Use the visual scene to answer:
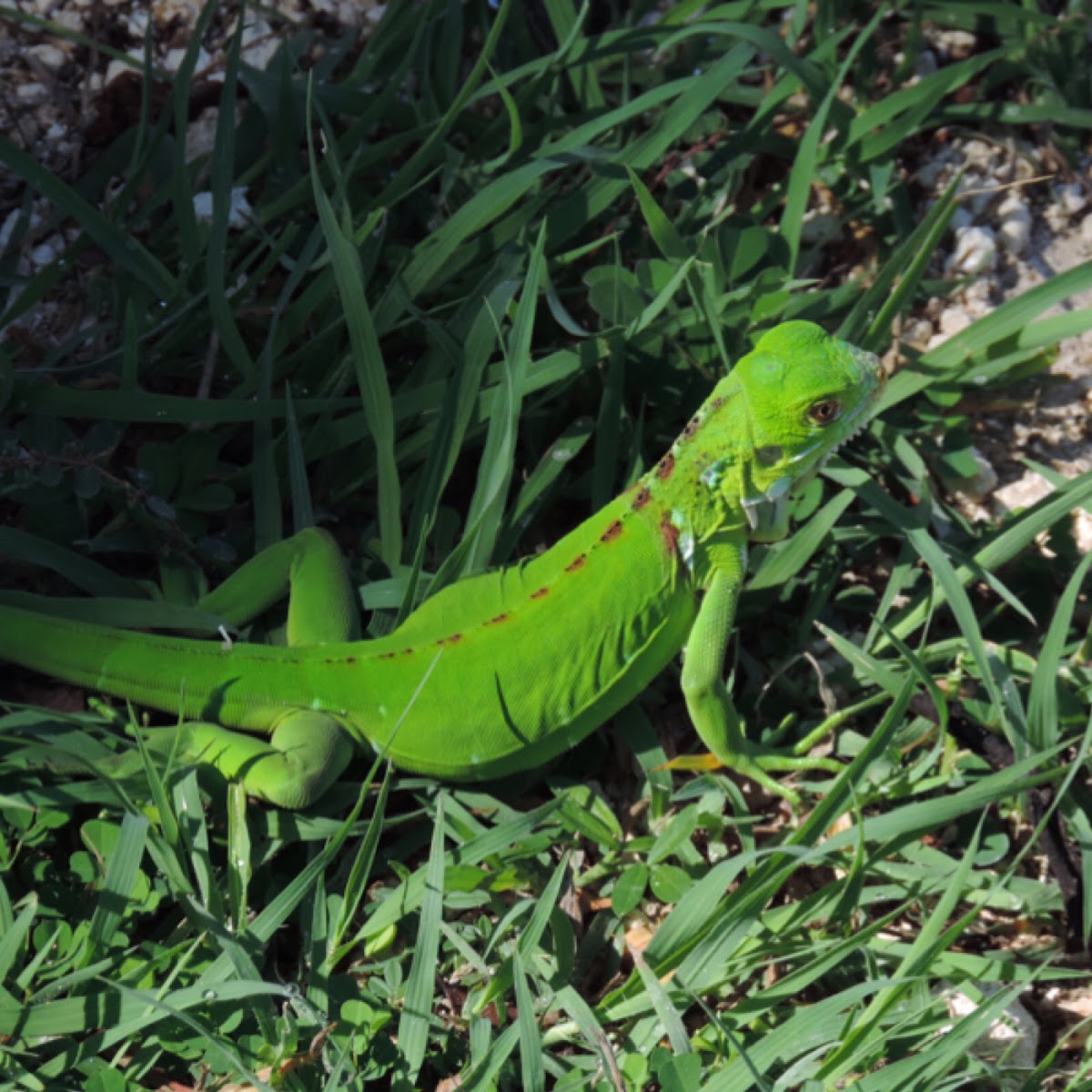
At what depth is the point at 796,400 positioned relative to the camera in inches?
128

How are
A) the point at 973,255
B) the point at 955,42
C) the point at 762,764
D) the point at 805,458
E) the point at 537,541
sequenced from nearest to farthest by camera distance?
the point at 805,458 < the point at 762,764 < the point at 537,541 < the point at 973,255 < the point at 955,42

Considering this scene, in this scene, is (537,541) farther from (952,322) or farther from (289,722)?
(952,322)

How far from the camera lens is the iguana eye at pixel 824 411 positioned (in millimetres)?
3266

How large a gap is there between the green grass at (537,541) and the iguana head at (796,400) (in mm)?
366

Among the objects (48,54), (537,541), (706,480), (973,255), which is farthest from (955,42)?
(48,54)

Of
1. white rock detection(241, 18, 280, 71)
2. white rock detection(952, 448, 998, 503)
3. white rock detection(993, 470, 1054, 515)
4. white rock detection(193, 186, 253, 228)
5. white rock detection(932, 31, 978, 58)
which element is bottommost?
white rock detection(993, 470, 1054, 515)

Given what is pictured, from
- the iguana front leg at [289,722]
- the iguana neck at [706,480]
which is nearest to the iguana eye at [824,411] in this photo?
the iguana neck at [706,480]

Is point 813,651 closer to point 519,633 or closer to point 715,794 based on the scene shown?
point 715,794

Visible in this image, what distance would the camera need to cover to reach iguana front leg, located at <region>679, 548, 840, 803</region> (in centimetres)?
339

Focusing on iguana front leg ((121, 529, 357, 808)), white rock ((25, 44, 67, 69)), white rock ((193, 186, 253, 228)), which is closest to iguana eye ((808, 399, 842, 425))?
iguana front leg ((121, 529, 357, 808))

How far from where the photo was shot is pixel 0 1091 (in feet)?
8.80

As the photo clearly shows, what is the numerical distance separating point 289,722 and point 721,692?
1.14 meters

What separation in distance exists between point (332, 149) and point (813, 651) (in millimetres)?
2106

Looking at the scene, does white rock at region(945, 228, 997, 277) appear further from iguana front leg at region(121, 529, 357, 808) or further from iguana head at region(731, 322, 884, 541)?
iguana front leg at region(121, 529, 357, 808)
